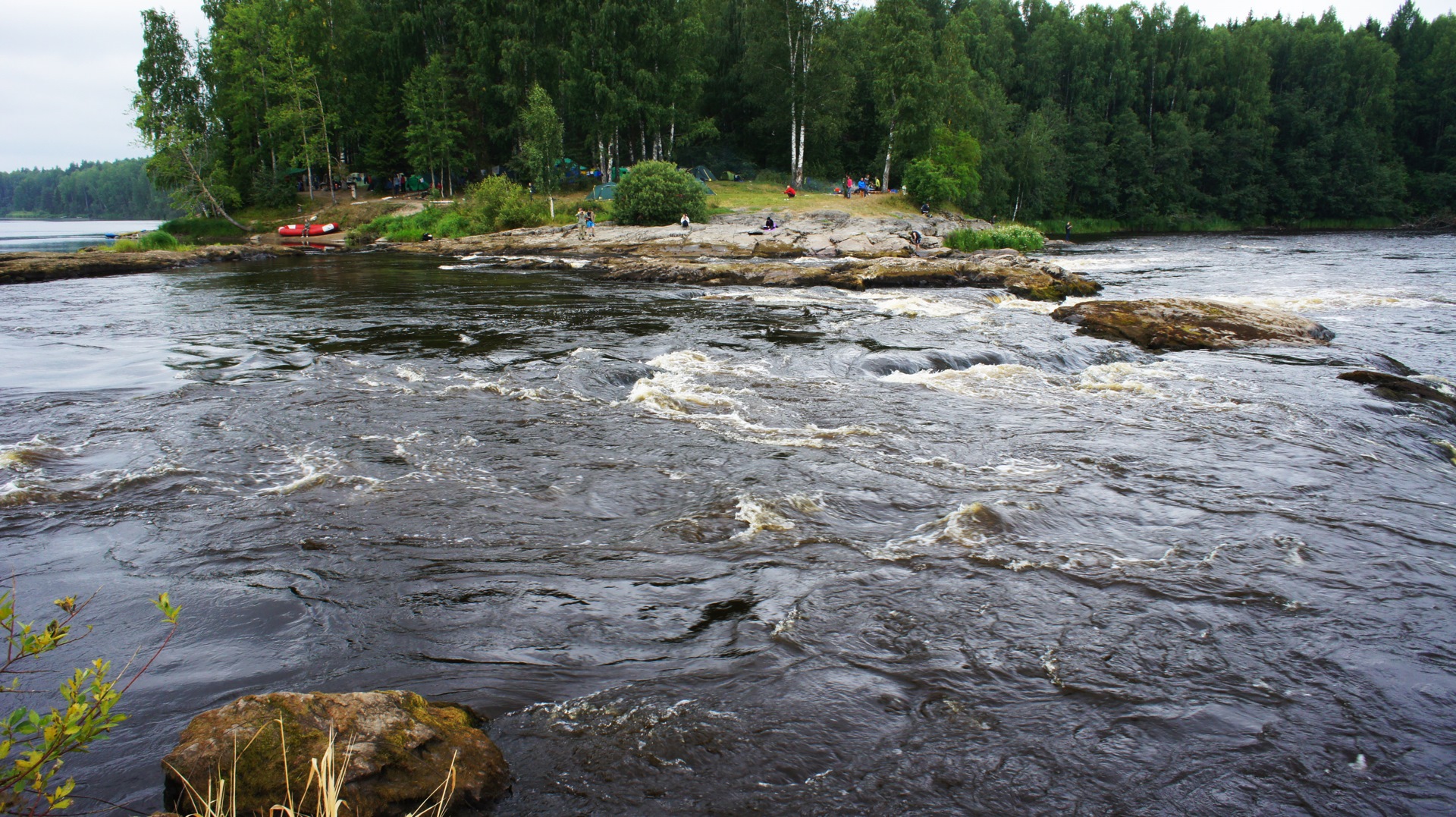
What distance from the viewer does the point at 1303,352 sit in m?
14.6

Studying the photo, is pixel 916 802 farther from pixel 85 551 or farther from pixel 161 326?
pixel 161 326

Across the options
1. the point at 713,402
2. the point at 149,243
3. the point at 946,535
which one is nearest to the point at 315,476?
the point at 713,402

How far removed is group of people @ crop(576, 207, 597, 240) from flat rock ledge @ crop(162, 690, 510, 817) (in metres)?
36.9

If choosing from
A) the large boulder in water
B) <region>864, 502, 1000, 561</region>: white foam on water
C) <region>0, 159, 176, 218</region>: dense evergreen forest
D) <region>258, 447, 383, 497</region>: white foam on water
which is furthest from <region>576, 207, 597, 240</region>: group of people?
<region>0, 159, 176, 218</region>: dense evergreen forest

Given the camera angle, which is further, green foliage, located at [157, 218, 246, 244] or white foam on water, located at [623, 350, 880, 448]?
green foliage, located at [157, 218, 246, 244]

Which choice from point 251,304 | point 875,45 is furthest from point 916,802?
point 875,45

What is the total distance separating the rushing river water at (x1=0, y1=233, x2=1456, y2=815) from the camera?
4.12 metres

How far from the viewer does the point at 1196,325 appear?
16.0 meters

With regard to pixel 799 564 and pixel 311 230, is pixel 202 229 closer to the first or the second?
pixel 311 230

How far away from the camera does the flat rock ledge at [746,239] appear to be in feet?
116

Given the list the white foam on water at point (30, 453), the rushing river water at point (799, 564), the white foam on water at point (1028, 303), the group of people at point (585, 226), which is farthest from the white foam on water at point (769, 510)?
the group of people at point (585, 226)

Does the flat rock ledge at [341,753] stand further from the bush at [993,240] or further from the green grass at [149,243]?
the green grass at [149,243]

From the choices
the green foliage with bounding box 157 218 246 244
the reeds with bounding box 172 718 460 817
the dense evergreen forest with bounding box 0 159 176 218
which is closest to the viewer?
the reeds with bounding box 172 718 460 817

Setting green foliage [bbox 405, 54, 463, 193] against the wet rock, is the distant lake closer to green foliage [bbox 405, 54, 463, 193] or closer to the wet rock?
green foliage [bbox 405, 54, 463, 193]
